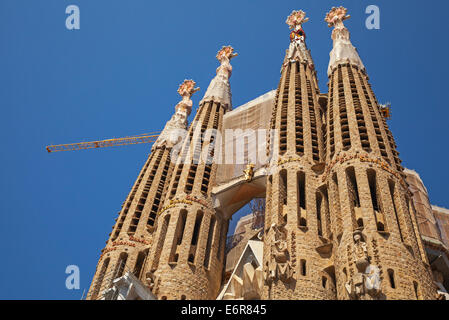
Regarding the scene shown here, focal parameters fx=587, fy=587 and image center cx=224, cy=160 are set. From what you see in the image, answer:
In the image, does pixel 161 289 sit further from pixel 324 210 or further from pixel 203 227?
pixel 324 210

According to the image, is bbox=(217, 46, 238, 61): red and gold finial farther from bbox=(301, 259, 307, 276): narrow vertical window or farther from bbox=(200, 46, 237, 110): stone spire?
bbox=(301, 259, 307, 276): narrow vertical window

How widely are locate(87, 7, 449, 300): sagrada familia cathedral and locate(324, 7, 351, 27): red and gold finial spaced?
0.27 m

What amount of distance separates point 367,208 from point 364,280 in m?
6.09

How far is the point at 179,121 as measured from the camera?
201 feet

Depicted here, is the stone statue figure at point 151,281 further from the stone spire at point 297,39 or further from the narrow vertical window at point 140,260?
the stone spire at point 297,39

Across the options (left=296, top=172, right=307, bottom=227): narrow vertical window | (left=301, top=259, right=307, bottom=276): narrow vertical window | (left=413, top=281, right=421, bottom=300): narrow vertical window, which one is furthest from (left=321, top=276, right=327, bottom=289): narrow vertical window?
(left=413, top=281, right=421, bottom=300): narrow vertical window

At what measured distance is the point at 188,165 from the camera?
47.2 m

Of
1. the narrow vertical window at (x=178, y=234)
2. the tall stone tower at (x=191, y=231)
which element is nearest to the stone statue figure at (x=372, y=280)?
the tall stone tower at (x=191, y=231)

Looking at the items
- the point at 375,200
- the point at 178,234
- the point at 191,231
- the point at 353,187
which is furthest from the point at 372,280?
the point at 178,234

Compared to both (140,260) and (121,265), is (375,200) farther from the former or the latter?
(121,265)

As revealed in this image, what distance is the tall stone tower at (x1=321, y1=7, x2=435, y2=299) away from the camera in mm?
28062

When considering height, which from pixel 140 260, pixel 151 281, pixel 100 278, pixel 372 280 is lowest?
pixel 372 280

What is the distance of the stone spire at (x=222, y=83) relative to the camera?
5934 centimetres

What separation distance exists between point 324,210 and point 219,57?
36.6 metres
